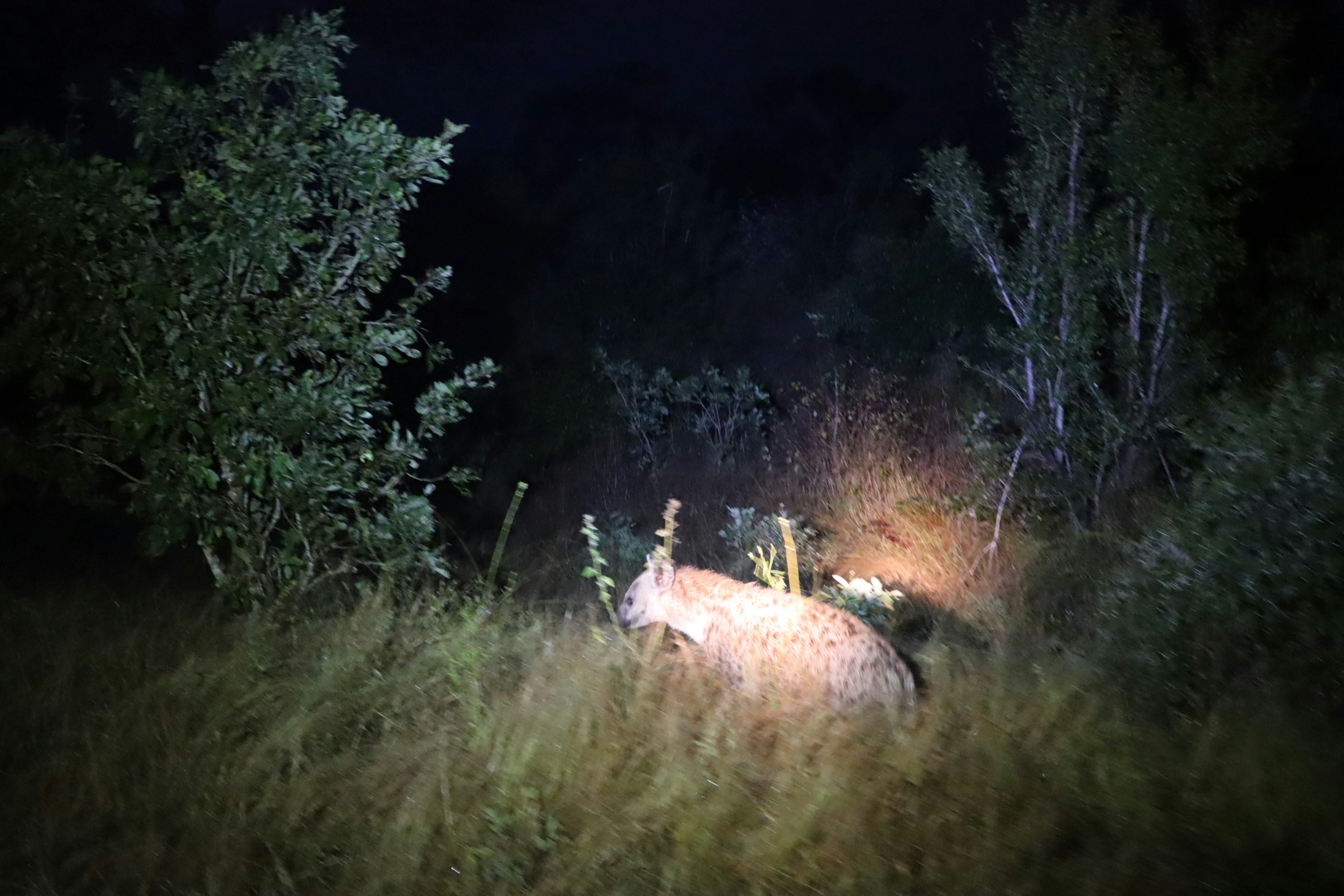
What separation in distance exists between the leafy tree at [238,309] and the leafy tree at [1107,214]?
18.4 ft

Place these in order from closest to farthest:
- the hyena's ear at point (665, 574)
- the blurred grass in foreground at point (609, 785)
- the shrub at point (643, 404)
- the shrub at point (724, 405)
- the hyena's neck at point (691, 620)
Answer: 1. the blurred grass in foreground at point (609, 785)
2. the hyena's neck at point (691, 620)
3. the hyena's ear at point (665, 574)
4. the shrub at point (724, 405)
5. the shrub at point (643, 404)

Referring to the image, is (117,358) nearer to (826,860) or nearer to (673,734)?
(673,734)

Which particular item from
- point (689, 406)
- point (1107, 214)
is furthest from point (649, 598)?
point (689, 406)

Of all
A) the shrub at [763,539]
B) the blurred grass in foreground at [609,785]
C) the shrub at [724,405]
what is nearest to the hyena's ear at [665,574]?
the blurred grass in foreground at [609,785]

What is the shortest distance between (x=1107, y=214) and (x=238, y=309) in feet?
23.5

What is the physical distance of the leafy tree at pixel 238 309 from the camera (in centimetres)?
A: 525

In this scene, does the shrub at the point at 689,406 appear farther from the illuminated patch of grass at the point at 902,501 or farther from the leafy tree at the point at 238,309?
the leafy tree at the point at 238,309

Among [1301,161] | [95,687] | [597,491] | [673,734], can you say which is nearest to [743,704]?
[673,734]

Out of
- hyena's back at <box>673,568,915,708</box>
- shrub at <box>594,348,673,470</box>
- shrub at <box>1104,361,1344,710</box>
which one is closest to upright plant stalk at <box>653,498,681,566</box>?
hyena's back at <box>673,568,915,708</box>

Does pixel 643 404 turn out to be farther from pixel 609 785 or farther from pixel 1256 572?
pixel 609 785

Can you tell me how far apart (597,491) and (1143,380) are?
30.3 feet

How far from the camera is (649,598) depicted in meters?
5.98

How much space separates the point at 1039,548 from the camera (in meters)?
8.20

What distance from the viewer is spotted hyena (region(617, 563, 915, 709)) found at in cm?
459
